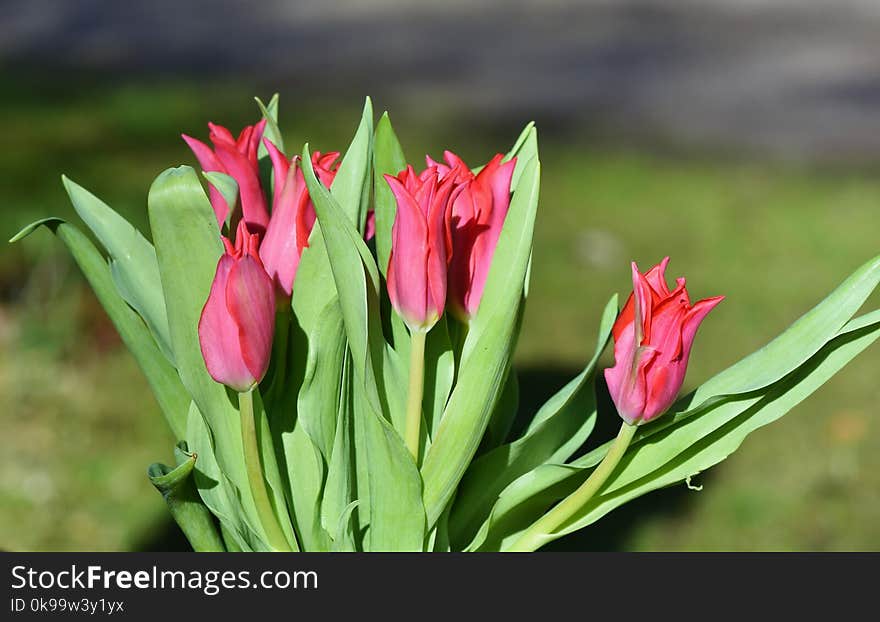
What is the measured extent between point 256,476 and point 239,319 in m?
0.11

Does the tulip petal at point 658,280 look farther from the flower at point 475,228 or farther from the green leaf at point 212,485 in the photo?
the green leaf at point 212,485

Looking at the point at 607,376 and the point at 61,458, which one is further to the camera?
the point at 61,458

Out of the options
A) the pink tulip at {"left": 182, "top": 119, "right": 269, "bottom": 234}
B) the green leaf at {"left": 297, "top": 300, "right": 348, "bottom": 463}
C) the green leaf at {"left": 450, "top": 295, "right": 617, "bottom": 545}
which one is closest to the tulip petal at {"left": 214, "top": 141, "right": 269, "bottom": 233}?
the pink tulip at {"left": 182, "top": 119, "right": 269, "bottom": 234}

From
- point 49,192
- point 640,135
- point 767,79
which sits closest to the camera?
point 49,192

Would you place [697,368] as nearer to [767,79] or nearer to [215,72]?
[767,79]

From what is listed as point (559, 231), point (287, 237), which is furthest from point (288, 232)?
point (559, 231)

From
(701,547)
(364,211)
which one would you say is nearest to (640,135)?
(701,547)

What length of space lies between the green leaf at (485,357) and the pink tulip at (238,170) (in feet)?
0.54

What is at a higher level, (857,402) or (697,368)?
(697,368)

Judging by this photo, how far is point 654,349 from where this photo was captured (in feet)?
1.96

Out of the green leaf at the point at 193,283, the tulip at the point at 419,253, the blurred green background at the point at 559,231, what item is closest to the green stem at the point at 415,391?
the tulip at the point at 419,253

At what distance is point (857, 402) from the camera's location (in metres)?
1.82

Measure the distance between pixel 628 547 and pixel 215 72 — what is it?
8.14 feet

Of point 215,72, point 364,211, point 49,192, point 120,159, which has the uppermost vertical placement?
point 215,72
